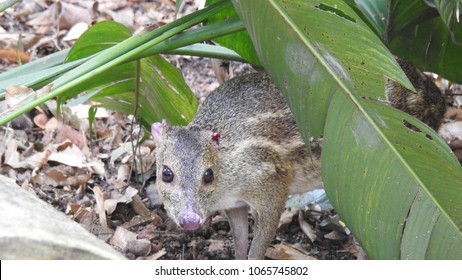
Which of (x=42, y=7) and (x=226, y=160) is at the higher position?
(x=42, y=7)

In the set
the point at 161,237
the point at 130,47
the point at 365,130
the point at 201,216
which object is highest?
the point at 130,47

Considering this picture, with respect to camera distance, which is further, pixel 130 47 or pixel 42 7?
pixel 42 7

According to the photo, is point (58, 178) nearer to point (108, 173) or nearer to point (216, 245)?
point (108, 173)

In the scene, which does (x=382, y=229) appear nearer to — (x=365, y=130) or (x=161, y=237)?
(x=365, y=130)

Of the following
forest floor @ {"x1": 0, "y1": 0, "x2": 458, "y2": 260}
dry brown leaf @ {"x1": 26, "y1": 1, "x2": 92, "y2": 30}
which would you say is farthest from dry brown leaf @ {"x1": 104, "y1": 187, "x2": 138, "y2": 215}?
dry brown leaf @ {"x1": 26, "y1": 1, "x2": 92, "y2": 30}

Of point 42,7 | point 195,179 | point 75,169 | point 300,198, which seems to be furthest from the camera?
point 42,7

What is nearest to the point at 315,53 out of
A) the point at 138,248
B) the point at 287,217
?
the point at 138,248

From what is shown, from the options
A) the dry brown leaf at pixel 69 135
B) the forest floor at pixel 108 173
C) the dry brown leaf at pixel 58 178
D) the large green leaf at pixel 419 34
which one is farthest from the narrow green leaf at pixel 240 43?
the dry brown leaf at pixel 69 135

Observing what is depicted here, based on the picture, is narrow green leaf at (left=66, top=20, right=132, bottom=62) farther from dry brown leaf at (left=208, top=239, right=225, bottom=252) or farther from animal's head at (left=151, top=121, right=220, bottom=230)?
dry brown leaf at (left=208, top=239, right=225, bottom=252)
